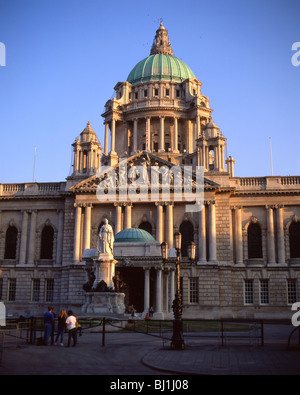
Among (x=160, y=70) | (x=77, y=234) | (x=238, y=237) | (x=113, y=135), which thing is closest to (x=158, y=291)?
(x=77, y=234)

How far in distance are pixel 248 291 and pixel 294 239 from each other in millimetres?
7484

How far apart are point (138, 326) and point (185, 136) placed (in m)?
41.1

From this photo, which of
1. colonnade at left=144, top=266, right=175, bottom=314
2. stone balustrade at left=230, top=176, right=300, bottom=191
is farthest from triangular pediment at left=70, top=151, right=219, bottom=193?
colonnade at left=144, top=266, right=175, bottom=314

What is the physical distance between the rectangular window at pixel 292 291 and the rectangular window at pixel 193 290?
32.6 ft

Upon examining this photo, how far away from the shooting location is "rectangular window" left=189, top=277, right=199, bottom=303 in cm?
5031

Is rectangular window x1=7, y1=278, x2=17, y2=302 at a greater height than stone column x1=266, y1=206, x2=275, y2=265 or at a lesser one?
lesser

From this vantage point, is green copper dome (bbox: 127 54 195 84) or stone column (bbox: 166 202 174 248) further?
green copper dome (bbox: 127 54 195 84)

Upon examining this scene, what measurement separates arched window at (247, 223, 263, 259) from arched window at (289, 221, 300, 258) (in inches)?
128

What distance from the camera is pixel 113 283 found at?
106 ft

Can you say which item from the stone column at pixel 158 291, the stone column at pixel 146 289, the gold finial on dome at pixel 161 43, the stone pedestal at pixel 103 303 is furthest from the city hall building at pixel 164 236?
the gold finial on dome at pixel 161 43

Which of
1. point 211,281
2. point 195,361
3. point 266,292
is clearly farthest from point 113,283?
point 266,292

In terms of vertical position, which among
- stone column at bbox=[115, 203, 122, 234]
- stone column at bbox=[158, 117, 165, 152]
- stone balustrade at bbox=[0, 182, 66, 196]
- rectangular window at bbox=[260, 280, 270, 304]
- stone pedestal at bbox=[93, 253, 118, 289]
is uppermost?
stone column at bbox=[158, 117, 165, 152]

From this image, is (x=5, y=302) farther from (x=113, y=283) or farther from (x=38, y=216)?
(x=113, y=283)

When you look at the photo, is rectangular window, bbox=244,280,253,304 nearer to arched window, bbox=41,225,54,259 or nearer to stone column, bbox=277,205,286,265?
stone column, bbox=277,205,286,265
